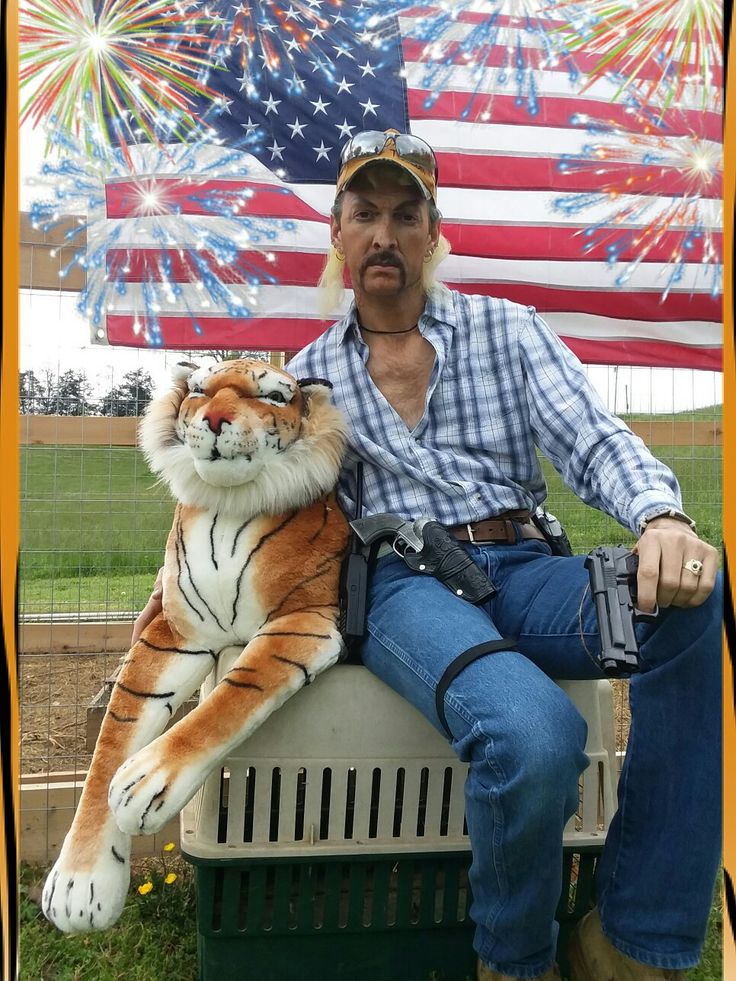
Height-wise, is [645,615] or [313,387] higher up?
[313,387]

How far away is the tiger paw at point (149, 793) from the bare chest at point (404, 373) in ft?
2.99

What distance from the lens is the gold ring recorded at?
1.16 meters

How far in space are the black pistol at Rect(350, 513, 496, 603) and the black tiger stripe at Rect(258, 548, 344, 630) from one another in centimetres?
8

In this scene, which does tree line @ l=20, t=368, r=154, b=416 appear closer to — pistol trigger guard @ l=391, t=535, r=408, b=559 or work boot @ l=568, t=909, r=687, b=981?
pistol trigger guard @ l=391, t=535, r=408, b=559

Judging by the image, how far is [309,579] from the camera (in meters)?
1.52

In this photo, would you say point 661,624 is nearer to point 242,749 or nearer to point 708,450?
point 242,749

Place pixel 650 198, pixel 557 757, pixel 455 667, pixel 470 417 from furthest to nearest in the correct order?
pixel 650 198 < pixel 470 417 < pixel 455 667 < pixel 557 757

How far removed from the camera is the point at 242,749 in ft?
4.58

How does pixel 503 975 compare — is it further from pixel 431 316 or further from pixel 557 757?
pixel 431 316

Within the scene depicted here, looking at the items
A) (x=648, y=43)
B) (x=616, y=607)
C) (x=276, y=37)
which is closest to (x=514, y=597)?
(x=616, y=607)

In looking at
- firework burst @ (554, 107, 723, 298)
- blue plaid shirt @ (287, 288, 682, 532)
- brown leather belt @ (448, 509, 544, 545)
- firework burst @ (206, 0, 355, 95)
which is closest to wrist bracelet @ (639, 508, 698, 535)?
blue plaid shirt @ (287, 288, 682, 532)

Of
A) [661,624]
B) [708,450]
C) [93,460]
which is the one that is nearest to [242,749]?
[661,624]

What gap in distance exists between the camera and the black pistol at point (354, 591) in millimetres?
1496

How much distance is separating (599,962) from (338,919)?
1.61 ft
